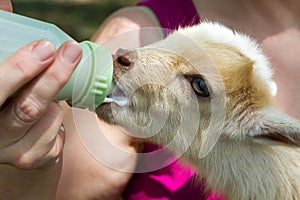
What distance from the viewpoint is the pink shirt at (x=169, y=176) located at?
2012mm

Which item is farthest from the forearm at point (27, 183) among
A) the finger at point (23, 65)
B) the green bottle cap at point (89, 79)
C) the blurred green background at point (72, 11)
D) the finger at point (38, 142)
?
the blurred green background at point (72, 11)

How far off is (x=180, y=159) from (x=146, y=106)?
21cm

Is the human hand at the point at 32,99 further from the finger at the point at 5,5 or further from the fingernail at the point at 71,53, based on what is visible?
the finger at the point at 5,5

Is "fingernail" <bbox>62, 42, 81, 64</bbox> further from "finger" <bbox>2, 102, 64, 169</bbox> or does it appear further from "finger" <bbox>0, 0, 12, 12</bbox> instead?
"finger" <bbox>0, 0, 12, 12</bbox>

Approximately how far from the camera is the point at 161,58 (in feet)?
5.40

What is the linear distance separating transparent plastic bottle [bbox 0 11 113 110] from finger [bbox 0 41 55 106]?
5cm

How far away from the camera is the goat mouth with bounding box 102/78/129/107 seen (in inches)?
60.4

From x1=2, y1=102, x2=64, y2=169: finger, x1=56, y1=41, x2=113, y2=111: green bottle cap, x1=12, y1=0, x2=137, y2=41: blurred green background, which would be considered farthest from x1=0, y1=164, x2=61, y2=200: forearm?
x1=12, y1=0, x2=137, y2=41: blurred green background

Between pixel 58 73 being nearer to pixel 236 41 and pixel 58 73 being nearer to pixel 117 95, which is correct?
pixel 117 95

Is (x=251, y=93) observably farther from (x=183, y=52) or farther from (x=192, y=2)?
(x=192, y=2)

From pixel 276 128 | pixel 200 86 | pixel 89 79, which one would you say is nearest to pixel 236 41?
pixel 200 86

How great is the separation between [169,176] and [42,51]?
0.82 m

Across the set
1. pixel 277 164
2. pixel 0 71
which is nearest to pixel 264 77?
pixel 277 164

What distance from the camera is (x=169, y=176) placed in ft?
6.79
